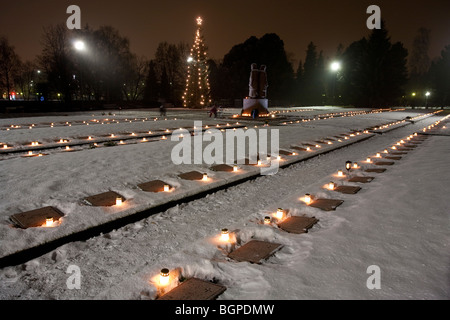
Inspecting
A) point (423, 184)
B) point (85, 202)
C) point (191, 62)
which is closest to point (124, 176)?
point (85, 202)

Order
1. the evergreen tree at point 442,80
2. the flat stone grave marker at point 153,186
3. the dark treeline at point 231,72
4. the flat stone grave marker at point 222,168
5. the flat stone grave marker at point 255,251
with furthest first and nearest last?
the evergreen tree at point 442,80
the dark treeline at point 231,72
the flat stone grave marker at point 222,168
the flat stone grave marker at point 153,186
the flat stone grave marker at point 255,251

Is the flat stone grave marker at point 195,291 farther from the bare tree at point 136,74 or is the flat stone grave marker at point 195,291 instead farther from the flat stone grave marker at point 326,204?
the bare tree at point 136,74

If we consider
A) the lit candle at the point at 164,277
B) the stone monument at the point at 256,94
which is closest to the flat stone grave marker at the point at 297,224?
the lit candle at the point at 164,277

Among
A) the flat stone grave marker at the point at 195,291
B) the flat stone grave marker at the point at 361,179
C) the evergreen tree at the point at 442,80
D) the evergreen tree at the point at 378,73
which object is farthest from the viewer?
the evergreen tree at the point at 442,80

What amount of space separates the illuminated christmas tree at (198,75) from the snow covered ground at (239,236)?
30.9 meters

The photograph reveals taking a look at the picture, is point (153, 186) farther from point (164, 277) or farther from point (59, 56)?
point (59, 56)

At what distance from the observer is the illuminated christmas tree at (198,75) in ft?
117

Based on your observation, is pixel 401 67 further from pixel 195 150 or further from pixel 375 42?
pixel 195 150

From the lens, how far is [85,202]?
5.07 meters

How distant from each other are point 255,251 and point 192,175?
348 cm

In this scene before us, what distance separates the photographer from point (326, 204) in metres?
5.21

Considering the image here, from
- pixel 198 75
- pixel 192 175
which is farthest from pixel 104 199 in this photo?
pixel 198 75

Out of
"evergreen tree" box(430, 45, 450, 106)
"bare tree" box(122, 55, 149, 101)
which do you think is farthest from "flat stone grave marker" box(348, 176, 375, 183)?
"evergreen tree" box(430, 45, 450, 106)

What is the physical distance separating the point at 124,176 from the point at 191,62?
1256 inches
